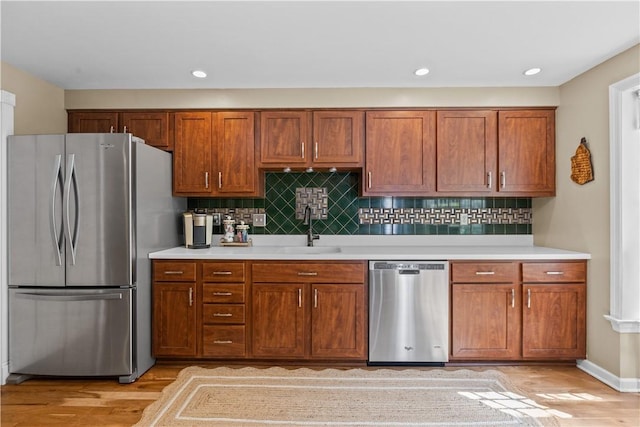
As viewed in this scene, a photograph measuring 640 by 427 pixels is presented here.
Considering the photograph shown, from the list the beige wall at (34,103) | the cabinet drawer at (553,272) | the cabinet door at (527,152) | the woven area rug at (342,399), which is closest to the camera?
the woven area rug at (342,399)

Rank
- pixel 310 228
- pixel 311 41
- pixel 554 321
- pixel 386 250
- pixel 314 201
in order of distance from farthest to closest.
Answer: pixel 314 201 < pixel 310 228 < pixel 386 250 < pixel 554 321 < pixel 311 41

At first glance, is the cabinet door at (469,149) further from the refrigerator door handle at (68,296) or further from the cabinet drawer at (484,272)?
the refrigerator door handle at (68,296)

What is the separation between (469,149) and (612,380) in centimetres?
205

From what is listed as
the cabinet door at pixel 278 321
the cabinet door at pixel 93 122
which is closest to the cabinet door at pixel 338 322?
the cabinet door at pixel 278 321

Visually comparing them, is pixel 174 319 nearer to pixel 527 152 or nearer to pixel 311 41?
pixel 311 41

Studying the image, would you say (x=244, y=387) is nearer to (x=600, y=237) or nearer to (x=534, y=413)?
(x=534, y=413)

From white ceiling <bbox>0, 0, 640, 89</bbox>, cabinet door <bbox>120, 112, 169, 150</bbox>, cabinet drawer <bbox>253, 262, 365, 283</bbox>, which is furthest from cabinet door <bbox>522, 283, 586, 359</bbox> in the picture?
cabinet door <bbox>120, 112, 169, 150</bbox>

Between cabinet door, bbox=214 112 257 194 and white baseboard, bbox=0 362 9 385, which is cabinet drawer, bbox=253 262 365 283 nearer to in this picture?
cabinet door, bbox=214 112 257 194

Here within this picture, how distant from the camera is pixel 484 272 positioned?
3.04m

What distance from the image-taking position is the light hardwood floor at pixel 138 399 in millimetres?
2309

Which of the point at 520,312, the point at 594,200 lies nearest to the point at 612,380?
the point at 520,312

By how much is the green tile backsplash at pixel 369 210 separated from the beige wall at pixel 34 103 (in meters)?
1.33

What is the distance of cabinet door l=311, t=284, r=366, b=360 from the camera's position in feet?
9.95

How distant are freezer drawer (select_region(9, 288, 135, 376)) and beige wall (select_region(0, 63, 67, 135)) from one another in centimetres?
133
